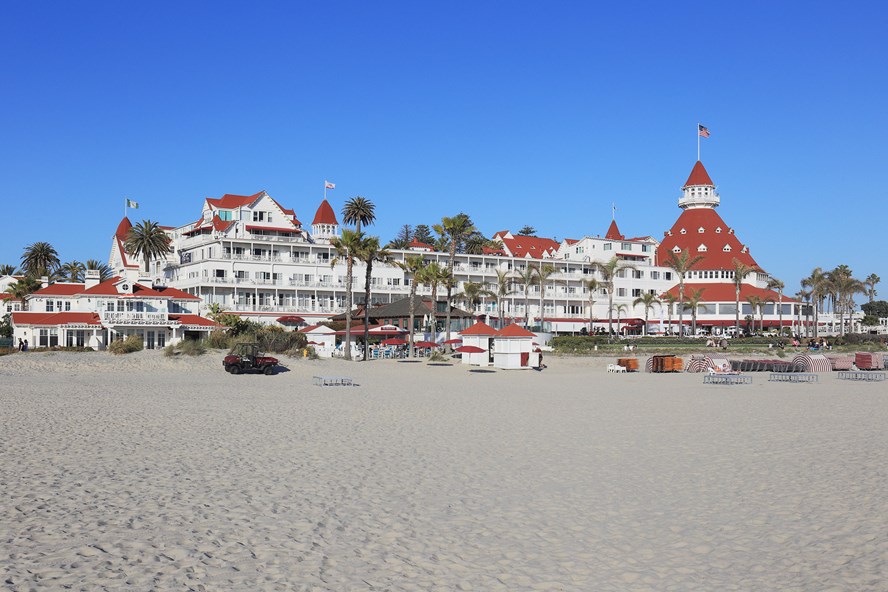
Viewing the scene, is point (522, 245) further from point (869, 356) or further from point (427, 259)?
point (869, 356)

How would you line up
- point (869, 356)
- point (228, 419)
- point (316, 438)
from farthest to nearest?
1. point (869, 356)
2. point (228, 419)
3. point (316, 438)

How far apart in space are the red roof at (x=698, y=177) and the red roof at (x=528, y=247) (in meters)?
20.0

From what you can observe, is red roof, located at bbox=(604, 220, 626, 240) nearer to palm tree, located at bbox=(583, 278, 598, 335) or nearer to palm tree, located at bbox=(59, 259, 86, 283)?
palm tree, located at bbox=(583, 278, 598, 335)

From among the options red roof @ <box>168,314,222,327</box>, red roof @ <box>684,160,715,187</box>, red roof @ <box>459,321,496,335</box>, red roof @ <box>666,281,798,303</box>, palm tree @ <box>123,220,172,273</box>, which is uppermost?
red roof @ <box>684,160,715,187</box>

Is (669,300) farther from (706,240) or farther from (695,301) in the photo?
(706,240)

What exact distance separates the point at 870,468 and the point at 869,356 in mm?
35720

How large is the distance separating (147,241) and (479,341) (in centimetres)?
4455

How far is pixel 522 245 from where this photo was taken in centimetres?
10050

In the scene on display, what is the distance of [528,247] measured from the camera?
100 m

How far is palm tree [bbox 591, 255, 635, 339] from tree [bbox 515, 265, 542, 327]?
7336 millimetres

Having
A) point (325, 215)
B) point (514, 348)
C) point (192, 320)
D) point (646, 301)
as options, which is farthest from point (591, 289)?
point (192, 320)

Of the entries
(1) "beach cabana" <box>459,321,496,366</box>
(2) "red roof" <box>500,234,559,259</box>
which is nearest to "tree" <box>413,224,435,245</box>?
(2) "red roof" <box>500,234,559,259</box>

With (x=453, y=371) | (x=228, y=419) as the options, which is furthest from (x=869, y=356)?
(x=228, y=419)

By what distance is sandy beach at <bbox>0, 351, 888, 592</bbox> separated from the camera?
302 inches
